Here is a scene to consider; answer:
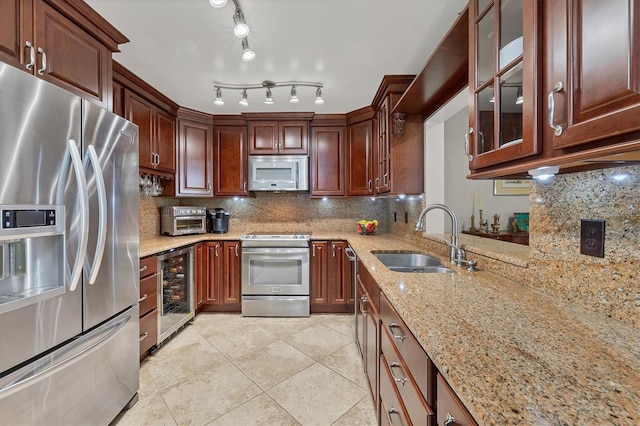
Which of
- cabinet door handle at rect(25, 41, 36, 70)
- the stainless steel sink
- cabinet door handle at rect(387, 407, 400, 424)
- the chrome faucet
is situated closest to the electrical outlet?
the chrome faucet

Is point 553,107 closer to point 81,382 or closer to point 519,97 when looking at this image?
point 519,97

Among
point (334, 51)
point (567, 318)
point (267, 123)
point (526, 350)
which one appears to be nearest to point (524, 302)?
point (567, 318)

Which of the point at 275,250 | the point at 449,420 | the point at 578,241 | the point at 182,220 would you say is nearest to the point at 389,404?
the point at 449,420

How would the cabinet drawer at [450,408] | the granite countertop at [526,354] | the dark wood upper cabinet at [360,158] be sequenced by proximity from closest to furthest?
the granite countertop at [526,354]
the cabinet drawer at [450,408]
the dark wood upper cabinet at [360,158]

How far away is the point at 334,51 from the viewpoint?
6.30 feet

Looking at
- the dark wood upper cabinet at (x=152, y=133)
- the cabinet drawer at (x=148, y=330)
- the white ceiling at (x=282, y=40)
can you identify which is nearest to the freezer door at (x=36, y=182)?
the white ceiling at (x=282, y=40)

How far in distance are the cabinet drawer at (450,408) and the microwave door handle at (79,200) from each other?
1.51 metres

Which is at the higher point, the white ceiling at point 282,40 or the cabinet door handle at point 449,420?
the white ceiling at point 282,40

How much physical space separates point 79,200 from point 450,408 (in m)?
1.62

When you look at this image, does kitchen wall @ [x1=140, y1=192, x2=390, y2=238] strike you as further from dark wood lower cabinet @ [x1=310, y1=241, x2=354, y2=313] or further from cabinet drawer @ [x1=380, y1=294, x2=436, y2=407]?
cabinet drawer @ [x1=380, y1=294, x2=436, y2=407]

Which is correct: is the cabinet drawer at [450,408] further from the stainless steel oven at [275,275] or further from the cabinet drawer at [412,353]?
the stainless steel oven at [275,275]

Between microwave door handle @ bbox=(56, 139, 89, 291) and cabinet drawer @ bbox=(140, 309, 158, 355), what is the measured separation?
41.5 inches

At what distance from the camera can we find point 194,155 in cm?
314

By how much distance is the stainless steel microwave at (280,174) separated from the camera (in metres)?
3.23
